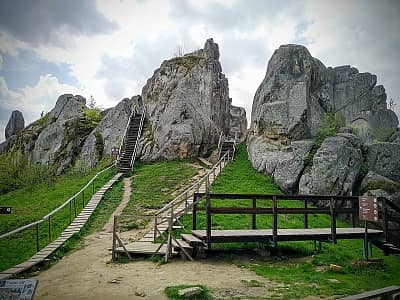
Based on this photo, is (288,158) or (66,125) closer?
(288,158)

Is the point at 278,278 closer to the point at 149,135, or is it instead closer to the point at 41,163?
the point at 149,135

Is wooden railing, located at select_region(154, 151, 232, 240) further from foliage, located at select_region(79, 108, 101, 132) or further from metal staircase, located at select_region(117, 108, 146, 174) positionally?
foliage, located at select_region(79, 108, 101, 132)

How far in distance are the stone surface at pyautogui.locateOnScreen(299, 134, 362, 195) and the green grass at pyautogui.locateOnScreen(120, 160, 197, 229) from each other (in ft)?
26.4

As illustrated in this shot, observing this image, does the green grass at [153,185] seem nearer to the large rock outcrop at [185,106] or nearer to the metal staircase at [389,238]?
the large rock outcrop at [185,106]

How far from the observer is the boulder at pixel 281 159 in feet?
81.1

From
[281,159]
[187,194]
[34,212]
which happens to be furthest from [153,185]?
[281,159]

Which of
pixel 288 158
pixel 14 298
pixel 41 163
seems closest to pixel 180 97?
pixel 288 158

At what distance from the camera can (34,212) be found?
2092cm

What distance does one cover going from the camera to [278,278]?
9930mm

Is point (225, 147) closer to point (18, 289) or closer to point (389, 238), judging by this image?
point (389, 238)

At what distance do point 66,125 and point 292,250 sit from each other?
31.1m

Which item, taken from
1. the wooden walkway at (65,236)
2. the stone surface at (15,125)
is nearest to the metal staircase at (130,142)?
the wooden walkway at (65,236)

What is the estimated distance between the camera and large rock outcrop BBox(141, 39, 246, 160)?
31516 millimetres

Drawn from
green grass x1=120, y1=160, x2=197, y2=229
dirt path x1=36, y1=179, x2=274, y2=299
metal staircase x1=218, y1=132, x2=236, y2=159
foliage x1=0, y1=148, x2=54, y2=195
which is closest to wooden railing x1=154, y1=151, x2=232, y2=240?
metal staircase x1=218, y1=132, x2=236, y2=159
